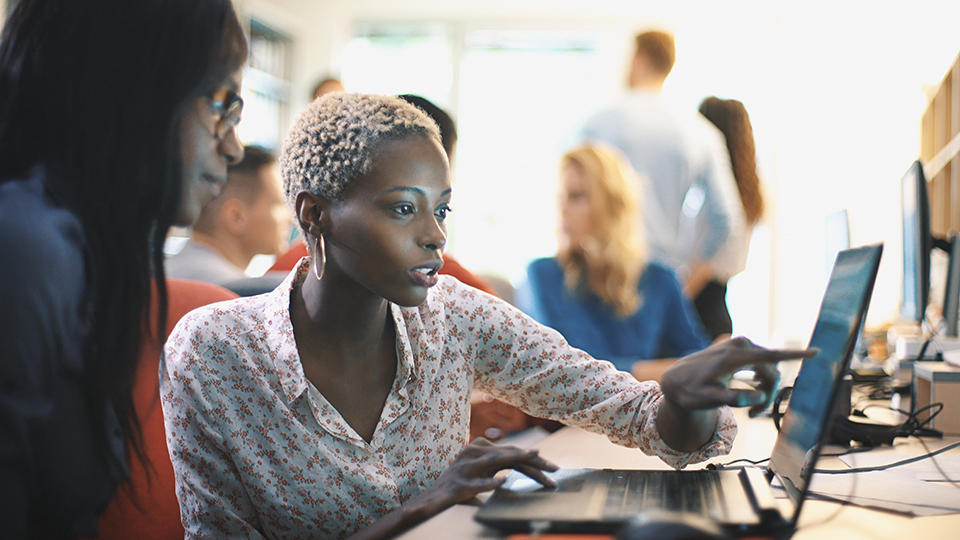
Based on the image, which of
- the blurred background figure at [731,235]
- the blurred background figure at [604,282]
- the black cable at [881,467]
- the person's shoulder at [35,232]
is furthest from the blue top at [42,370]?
the blurred background figure at [731,235]

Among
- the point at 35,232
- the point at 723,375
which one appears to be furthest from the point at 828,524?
the point at 35,232

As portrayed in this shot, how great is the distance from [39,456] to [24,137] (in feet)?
0.90

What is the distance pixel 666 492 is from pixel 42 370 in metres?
0.62

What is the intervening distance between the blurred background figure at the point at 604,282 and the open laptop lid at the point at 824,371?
4.19 feet

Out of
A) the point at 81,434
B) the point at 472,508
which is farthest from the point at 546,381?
the point at 81,434

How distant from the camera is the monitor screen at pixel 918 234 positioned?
1738 millimetres

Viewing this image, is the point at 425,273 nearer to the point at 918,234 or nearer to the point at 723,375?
the point at 723,375

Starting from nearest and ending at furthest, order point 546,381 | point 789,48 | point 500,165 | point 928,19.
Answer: point 546,381
point 928,19
point 789,48
point 500,165

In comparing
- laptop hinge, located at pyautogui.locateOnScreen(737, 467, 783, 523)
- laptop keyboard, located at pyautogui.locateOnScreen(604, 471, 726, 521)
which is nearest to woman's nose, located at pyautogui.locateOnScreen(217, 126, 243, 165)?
laptop keyboard, located at pyautogui.locateOnScreen(604, 471, 726, 521)

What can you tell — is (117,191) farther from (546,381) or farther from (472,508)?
(546,381)

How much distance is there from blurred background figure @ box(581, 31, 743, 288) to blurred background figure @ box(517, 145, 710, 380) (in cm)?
57

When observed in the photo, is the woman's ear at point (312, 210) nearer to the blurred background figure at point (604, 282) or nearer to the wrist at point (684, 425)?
the wrist at point (684, 425)

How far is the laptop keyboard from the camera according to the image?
78 centimetres

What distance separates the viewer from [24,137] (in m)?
0.68
